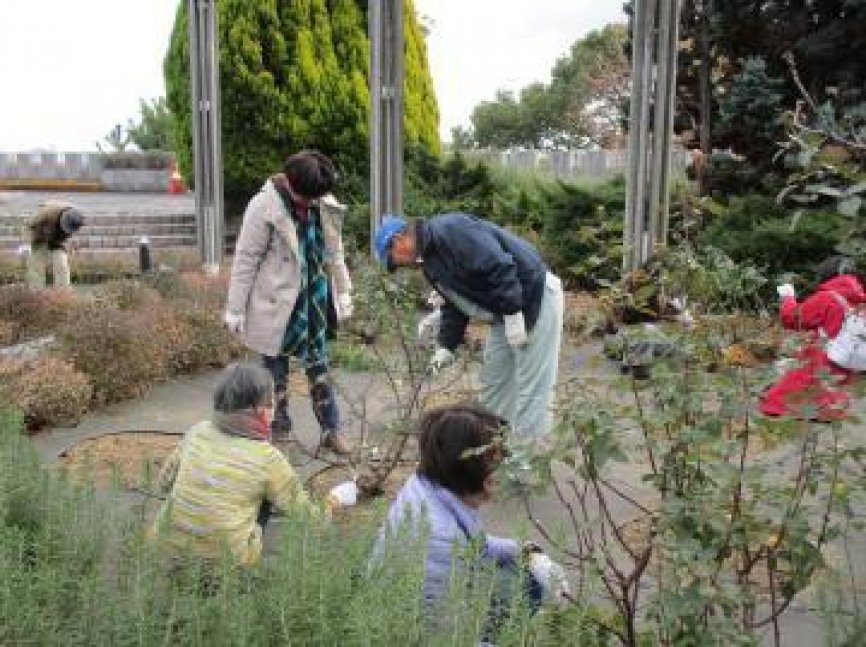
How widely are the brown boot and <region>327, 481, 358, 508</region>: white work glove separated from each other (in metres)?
0.63

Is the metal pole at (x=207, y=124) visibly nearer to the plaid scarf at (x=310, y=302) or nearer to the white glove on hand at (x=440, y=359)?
the plaid scarf at (x=310, y=302)

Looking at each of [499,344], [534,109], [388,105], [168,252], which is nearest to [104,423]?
[499,344]

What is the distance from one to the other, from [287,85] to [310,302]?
410 inches

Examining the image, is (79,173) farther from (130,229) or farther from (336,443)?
(336,443)

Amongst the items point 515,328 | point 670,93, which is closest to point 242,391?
point 515,328

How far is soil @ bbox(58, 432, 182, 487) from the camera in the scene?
568 cm

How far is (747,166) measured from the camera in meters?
11.5

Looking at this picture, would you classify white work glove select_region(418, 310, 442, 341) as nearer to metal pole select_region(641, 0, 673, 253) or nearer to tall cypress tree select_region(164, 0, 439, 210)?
metal pole select_region(641, 0, 673, 253)

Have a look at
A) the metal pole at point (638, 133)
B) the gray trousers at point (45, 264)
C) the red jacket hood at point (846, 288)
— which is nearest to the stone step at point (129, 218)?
the gray trousers at point (45, 264)

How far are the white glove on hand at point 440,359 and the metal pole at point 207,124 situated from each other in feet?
24.8

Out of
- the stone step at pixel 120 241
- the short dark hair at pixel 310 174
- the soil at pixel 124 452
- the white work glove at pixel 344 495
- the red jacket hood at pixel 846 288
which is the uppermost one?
the short dark hair at pixel 310 174

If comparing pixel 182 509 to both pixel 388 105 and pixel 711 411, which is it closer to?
pixel 711 411

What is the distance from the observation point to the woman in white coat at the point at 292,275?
5.71m

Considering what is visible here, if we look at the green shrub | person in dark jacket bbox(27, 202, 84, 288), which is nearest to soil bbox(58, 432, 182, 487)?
person in dark jacket bbox(27, 202, 84, 288)
